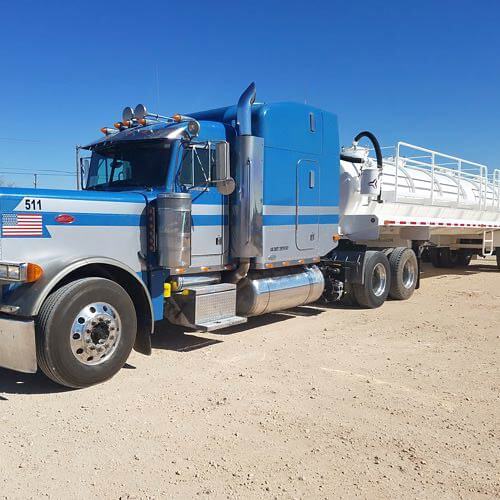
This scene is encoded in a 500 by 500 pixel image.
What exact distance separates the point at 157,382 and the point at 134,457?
5.24 feet

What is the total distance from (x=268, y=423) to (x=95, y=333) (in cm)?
192

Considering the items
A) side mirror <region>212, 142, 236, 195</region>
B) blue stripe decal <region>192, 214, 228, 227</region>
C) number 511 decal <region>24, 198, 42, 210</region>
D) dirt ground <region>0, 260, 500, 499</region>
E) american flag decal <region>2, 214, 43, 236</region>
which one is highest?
side mirror <region>212, 142, 236, 195</region>

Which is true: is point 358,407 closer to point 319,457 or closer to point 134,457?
point 319,457

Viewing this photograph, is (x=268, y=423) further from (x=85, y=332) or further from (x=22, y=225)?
(x=22, y=225)

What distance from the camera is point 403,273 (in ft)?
35.3

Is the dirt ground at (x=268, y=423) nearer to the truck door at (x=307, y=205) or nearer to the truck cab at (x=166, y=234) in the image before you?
the truck cab at (x=166, y=234)

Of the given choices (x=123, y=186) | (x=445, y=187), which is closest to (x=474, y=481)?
(x=123, y=186)

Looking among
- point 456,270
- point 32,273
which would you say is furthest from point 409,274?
point 32,273

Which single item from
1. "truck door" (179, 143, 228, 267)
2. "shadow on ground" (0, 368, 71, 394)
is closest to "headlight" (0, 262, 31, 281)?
"shadow on ground" (0, 368, 71, 394)

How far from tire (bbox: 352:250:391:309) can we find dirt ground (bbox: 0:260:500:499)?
2.39 m

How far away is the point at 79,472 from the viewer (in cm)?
340

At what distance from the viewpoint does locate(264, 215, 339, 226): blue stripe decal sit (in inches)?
287

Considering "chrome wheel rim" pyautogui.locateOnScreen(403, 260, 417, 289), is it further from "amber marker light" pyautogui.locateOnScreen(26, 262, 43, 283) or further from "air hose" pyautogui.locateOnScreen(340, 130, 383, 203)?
"amber marker light" pyautogui.locateOnScreen(26, 262, 43, 283)

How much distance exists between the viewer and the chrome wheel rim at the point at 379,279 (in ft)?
32.4
